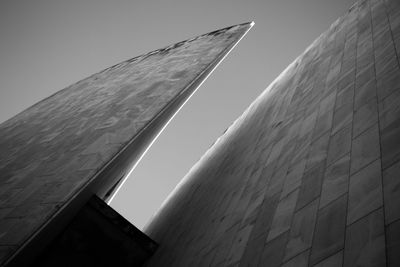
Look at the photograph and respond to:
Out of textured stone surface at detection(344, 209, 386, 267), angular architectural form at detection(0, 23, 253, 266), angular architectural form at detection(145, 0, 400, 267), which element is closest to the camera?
textured stone surface at detection(344, 209, 386, 267)

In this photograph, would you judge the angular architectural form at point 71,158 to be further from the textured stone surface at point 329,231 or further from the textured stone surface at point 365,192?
the textured stone surface at point 365,192

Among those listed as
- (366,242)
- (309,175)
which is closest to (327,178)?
(309,175)

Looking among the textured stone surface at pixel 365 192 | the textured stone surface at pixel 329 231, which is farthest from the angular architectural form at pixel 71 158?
the textured stone surface at pixel 365 192

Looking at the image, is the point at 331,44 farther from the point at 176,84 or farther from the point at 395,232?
the point at 395,232

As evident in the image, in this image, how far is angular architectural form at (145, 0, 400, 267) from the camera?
5.83 ft

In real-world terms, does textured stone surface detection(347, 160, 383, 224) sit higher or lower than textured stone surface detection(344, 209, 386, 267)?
higher

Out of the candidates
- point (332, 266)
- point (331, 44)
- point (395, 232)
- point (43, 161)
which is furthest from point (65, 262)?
point (331, 44)

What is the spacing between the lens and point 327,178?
2383 mm

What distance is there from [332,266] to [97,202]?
12.2ft

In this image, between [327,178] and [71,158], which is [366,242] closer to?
[327,178]

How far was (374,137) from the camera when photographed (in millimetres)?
2266

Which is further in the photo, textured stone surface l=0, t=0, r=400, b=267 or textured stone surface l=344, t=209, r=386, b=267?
textured stone surface l=0, t=0, r=400, b=267

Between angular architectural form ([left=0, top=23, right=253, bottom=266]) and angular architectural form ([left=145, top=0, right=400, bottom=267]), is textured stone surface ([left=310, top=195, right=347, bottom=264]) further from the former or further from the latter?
angular architectural form ([left=0, top=23, right=253, bottom=266])

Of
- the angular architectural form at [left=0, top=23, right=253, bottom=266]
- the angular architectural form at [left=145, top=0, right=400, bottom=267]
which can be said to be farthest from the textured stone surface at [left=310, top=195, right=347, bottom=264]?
the angular architectural form at [left=0, top=23, right=253, bottom=266]
